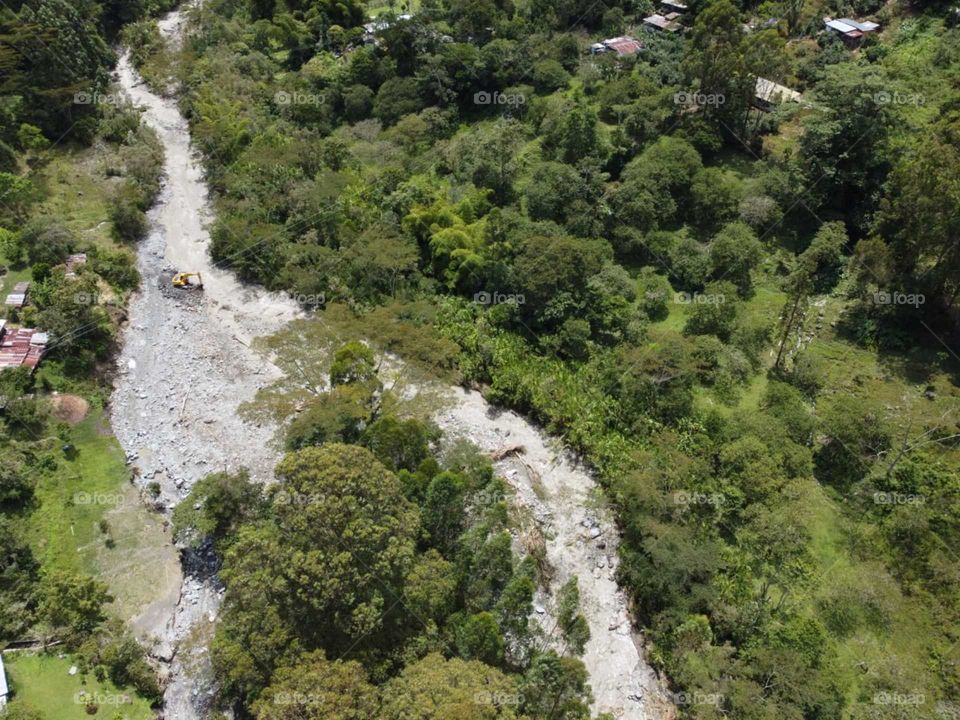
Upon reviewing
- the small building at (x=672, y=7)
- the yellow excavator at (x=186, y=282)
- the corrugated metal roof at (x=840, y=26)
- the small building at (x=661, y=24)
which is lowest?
the yellow excavator at (x=186, y=282)

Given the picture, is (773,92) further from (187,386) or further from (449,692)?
(449,692)

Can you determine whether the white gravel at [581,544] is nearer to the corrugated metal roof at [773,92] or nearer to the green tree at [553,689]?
the green tree at [553,689]

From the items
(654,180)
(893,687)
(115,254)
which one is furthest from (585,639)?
(115,254)

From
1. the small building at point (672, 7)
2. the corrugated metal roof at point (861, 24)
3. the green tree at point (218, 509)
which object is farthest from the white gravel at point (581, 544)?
the small building at point (672, 7)

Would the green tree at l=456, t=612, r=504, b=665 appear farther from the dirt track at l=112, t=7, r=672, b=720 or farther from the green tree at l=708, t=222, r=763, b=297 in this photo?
the green tree at l=708, t=222, r=763, b=297

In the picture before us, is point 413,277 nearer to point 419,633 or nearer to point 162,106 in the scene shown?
point 419,633

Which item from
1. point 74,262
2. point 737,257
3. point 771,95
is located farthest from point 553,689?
point 771,95
